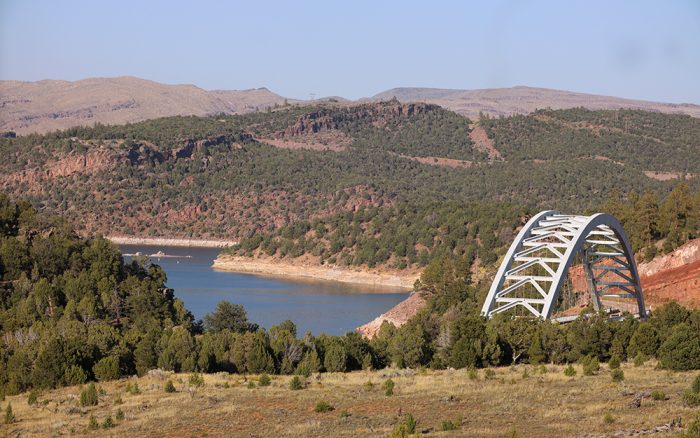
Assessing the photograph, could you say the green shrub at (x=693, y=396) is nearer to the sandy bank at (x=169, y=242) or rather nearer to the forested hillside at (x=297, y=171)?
the forested hillside at (x=297, y=171)

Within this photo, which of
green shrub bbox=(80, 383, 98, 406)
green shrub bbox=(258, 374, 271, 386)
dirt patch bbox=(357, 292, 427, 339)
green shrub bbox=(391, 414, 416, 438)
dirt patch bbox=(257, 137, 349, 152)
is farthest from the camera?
dirt patch bbox=(257, 137, 349, 152)

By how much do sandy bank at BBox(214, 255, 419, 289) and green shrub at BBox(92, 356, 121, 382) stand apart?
2229 inches

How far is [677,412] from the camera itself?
898 inches

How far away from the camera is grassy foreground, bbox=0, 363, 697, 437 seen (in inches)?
914

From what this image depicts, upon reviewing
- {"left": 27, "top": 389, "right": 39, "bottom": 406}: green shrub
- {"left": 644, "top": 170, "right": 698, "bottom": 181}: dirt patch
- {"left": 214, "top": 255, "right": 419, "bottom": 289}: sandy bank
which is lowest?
{"left": 214, "top": 255, "right": 419, "bottom": 289}: sandy bank

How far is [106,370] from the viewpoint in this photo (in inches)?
1288

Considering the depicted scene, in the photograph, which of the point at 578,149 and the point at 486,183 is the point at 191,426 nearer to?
the point at 486,183

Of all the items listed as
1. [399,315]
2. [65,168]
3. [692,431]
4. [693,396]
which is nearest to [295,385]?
[693,396]

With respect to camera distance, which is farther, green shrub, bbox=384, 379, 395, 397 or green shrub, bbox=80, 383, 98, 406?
green shrub, bbox=80, 383, 98, 406

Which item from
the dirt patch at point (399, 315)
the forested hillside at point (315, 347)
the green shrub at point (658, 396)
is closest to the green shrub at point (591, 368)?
the forested hillside at point (315, 347)

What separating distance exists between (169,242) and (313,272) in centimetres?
4350

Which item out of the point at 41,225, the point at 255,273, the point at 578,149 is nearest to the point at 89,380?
the point at 41,225

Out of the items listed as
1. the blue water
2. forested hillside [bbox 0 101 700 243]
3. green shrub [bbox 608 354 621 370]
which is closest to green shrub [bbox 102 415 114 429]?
green shrub [bbox 608 354 621 370]

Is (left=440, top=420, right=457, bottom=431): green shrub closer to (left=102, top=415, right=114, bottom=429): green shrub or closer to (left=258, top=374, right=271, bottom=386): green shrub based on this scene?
(left=102, top=415, right=114, bottom=429): green shrub
